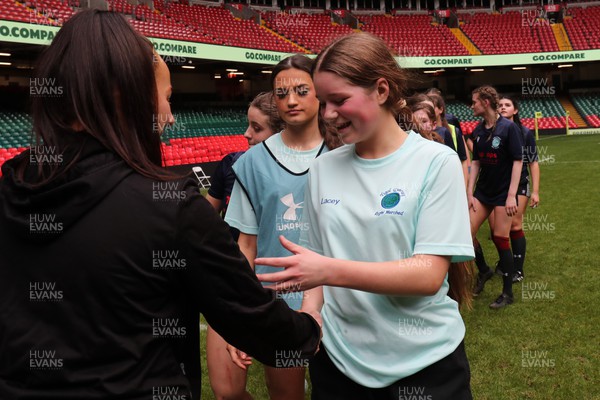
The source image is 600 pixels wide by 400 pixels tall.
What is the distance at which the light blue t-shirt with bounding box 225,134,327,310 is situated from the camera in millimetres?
2953

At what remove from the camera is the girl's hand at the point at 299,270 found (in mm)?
1667

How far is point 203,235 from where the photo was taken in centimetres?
136

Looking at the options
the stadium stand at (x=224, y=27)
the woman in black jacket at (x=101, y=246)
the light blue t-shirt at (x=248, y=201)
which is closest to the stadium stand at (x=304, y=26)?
the stadium stand at (x=224, y=27)

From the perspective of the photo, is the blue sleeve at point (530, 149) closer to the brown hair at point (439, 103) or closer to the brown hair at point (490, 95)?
the brown hair at point (490, 95)

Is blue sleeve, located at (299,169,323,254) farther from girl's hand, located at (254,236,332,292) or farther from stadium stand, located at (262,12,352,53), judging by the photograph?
stadium stand, located at (262,12,352,53)

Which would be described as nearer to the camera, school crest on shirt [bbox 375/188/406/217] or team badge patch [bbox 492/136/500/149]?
school crest on shirt [bbox 375/188/406/217]

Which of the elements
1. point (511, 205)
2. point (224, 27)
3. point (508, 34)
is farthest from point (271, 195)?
point (508, 34)

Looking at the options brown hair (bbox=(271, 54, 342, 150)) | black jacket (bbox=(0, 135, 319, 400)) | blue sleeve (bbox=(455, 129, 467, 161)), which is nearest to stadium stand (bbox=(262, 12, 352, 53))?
blue sleeve (bbox=(455, 129, 467, 161))

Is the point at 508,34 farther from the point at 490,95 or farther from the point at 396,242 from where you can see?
the point at 396,242

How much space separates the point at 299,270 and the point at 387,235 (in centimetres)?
38

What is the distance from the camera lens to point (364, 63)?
6.29ft

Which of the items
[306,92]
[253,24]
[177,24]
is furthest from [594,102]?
[306,92]

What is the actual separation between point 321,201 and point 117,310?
91 cm

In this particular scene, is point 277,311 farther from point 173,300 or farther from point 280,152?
point 280,152
